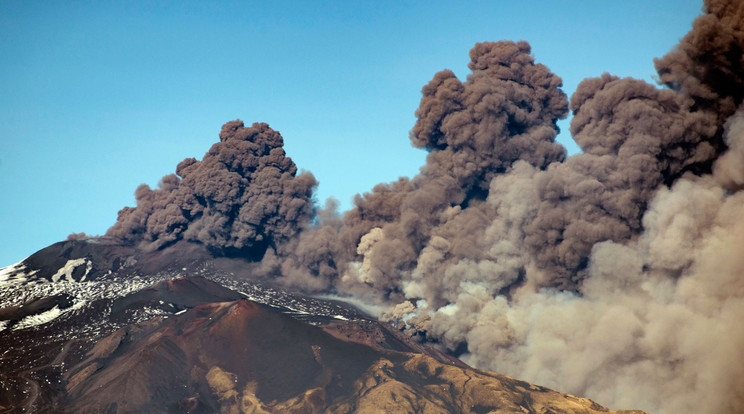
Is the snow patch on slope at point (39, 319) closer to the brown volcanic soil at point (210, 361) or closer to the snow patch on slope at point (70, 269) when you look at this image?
→ the brown volcanic soil at point (210, 361)

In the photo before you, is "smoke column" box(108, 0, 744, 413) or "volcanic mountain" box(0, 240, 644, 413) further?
"smoke column" box(108, 0, 744, 413)

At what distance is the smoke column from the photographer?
41.9 meters

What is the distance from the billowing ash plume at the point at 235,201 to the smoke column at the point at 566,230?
0.42 meters

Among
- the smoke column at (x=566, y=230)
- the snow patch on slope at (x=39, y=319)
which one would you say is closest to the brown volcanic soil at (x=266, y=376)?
the smoke column at (x=566, y=230)

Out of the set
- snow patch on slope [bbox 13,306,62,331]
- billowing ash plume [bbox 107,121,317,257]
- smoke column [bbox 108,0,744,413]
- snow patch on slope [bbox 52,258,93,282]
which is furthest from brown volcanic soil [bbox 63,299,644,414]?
snow patch on slope [bbox 52,258,93,282]

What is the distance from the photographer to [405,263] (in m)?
61.4

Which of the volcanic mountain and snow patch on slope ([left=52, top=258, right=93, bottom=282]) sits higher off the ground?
snow patch on slope ([left=52, top=258, right=93, bottom=282])

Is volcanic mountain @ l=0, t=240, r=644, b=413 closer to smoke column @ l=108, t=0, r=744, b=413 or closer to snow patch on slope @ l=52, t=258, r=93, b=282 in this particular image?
smoke column @ l=108, t=0, r=744, b=413

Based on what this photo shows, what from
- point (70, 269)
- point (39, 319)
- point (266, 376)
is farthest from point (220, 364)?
point (70, 269)

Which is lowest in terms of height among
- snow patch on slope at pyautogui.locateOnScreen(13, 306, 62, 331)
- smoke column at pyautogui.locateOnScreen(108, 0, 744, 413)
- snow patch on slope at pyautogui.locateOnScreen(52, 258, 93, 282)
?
snow patch on slope at pyautogui.locateOnScreen(13, 306, 62, 331)

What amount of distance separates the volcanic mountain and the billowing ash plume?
48.0 feet

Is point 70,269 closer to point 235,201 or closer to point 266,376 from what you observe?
point 235,201

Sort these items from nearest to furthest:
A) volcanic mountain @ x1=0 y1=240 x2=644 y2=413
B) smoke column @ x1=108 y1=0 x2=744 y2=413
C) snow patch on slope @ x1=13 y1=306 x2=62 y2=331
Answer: volcanic mountain @ x1=0 y1=240 x2=644 y2=413
smoke column @ x1=108 y1=0 x2=744 y2=413
snow patch on slope @ x1=13 y1=306 x2=62 y2=331

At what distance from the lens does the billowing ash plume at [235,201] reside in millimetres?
74375
